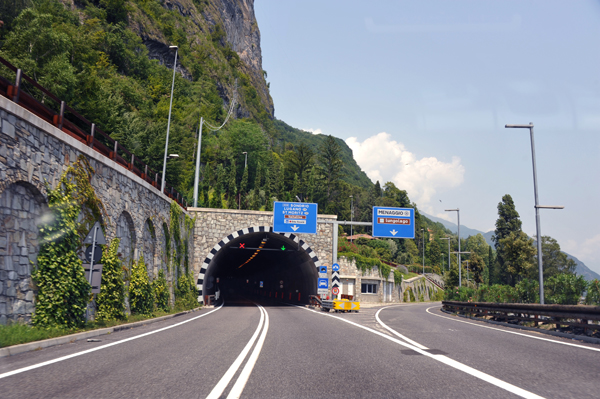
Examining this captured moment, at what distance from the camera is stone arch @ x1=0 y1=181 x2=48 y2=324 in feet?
32.0

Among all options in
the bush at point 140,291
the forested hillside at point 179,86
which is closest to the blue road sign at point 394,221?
the bush at point 140,291

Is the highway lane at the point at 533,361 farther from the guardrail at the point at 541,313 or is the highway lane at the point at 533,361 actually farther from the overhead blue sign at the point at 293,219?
the overhead blue sign at the point at 293,219

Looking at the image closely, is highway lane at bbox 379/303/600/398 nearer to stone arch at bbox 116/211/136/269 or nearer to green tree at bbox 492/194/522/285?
stone arch at bbox 116/211/136/269

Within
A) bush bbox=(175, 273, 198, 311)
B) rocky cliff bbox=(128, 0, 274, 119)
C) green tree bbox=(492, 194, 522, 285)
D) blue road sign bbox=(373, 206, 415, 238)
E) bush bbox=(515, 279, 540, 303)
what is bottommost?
bush bbox=(175, 273, 198, 311)

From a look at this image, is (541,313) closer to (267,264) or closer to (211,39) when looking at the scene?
(267,264)

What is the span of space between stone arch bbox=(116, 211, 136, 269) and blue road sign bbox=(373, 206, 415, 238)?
15636mm

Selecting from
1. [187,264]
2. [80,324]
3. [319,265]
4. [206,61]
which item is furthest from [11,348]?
[206,61]

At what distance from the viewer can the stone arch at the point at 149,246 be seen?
64.7 feet

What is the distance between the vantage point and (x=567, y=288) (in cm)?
1830

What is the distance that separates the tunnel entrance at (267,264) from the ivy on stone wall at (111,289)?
17.0m

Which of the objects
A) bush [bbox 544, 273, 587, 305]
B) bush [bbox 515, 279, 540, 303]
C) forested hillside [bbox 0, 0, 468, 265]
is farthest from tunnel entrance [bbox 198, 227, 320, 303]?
bush [bbox 544, 273, 587, 305]

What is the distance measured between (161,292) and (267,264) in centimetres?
3574

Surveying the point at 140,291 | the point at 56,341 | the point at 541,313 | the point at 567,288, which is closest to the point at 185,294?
the point at 140,291

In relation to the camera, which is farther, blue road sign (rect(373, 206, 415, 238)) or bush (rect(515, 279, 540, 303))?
blue road sign (rect(373, 206, 415, 238))
